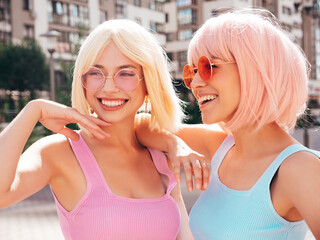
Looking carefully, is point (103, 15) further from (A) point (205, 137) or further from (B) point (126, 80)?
(B) point (126, 80)

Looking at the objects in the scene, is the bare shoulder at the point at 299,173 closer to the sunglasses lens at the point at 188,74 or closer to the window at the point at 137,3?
the sunglasses lens at the point at 188,74

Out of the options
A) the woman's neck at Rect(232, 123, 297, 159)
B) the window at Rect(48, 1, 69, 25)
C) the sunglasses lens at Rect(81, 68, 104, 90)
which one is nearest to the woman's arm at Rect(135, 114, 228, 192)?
the woman's neck at Rect(232, 123, 297, 159)

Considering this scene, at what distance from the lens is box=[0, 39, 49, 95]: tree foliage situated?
99.8 feet

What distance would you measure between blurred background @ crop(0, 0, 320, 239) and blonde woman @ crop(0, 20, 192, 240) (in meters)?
5.51

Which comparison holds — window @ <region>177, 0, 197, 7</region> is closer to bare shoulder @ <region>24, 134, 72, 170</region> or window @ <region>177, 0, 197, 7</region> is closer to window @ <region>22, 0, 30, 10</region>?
window @ <region>22, 0, 30, 10</region>

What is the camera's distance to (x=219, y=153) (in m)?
2.31

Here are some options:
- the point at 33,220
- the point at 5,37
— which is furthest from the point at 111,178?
the point at 5,37

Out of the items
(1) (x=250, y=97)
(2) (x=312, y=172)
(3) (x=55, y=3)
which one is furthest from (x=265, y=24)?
(3) (x=55, y=3)

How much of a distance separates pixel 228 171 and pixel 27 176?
993 mm

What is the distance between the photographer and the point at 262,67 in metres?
1.80

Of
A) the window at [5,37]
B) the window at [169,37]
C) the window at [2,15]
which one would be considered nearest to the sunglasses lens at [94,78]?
the window at [5,37]

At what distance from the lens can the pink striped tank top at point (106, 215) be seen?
7.05 ft

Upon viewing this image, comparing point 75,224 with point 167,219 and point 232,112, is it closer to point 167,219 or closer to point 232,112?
point 167,219

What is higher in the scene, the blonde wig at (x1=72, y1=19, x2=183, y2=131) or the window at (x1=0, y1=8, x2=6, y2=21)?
the window at (x1=0, y1=8, x2=6, y2=21)
